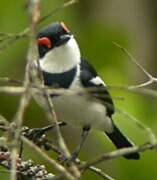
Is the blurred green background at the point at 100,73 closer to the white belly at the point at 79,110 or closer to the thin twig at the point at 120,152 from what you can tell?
the white belly at the point at 79,110

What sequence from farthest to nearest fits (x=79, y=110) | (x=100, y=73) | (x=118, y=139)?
(x=100, y=73) < (x=118, y=139) < (x=79, y=110)

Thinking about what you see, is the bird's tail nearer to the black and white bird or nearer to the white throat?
the black and white bird

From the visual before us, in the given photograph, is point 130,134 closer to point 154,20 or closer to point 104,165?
point 104,165

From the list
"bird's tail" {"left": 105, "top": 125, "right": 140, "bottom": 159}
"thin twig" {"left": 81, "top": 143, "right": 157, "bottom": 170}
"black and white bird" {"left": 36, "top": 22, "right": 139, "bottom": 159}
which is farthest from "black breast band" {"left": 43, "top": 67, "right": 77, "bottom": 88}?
"thin twig" {"left": 81, "top": 143, "right": 157, "bottom": 170}

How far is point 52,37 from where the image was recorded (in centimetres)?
177

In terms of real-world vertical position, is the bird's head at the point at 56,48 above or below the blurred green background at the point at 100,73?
above

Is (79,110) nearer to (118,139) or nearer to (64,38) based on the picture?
(64,38)

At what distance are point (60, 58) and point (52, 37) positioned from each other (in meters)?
0.09

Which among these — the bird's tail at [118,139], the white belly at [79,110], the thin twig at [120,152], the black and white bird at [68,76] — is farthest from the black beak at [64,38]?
the thin twig at [120,152]

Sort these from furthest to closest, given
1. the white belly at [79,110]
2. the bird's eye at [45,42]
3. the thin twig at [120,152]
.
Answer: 1. the white belly at [79,110]
2. the bird's eye at [45,42]
3. the thin twig at [120,152]

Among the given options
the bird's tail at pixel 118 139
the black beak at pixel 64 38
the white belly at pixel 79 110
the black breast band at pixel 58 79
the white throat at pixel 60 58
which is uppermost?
the black beak at pixel 64 38

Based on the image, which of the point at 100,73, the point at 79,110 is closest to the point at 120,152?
the point at 79,110

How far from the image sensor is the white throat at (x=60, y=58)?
71.5 inches

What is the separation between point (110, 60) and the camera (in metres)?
3.12
